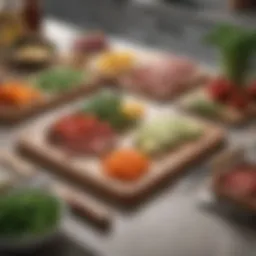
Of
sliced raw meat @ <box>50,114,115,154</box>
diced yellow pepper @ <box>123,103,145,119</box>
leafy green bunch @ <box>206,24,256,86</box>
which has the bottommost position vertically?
sliced raw meat @ <box>50,114,115,154</box>

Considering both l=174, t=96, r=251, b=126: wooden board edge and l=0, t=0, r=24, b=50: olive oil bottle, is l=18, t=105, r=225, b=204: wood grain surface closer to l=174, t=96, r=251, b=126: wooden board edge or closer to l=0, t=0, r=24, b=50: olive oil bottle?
l=174, t=96, r=251, b=126: wooden board edge

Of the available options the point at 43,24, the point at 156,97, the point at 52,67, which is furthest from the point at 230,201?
the point at 43,24

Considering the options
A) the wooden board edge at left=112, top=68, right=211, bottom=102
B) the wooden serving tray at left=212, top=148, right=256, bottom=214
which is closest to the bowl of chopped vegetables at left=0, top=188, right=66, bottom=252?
the wooden serving tray at left=212, top=148, right=256, bottom=214

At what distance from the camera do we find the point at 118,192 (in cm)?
90

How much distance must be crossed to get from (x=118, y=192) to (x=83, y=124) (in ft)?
0.51

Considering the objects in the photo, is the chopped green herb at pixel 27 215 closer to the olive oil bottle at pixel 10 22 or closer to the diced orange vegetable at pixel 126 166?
the diced orange vegetable at pixel 126 166

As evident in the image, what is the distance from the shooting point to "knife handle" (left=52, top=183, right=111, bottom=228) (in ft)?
2.78

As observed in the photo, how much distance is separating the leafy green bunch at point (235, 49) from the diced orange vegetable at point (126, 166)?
1.02ft

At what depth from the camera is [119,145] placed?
1.02m

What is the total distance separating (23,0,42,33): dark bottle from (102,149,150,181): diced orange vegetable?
2.12 feet

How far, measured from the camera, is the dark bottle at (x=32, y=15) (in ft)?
4.90

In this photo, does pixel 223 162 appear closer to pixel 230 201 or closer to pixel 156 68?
pixel 230 201

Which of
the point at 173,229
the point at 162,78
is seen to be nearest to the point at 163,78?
the point at 162,78

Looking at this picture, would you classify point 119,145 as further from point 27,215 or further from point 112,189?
point 27,215
